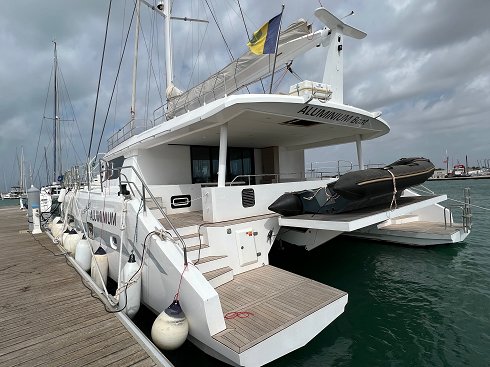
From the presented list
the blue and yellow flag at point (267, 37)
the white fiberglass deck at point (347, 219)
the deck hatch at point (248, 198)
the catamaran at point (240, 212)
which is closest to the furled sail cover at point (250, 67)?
the catamaran at point (240, 212)

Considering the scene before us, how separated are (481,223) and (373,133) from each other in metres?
8.34

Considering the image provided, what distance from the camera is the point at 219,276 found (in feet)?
17.0

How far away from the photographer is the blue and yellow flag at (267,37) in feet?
22.1

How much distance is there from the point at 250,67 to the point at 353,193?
5061 millimetres

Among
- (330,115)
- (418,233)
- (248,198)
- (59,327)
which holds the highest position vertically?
(330,115)

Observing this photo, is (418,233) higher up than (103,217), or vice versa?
(103,217)

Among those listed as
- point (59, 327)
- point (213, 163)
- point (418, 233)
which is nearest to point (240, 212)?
point (59, 327)

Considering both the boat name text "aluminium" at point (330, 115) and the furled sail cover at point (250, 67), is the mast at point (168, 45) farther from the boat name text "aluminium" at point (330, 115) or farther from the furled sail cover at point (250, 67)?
the boat name text "aluminium" at point (330, 115)

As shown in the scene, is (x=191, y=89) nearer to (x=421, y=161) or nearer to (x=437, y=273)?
(x=421, y=161)

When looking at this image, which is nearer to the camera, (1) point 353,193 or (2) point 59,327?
(2) point 59,327

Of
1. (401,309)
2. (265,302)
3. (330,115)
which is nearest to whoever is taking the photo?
(265,302)

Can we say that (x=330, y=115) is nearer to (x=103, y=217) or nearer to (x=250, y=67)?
(x=250, y=67)

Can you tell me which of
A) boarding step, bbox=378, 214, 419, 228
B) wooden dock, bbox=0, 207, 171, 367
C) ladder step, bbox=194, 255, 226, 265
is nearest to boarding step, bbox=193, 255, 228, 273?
ladder step, bbox=194, 255, 226, 265

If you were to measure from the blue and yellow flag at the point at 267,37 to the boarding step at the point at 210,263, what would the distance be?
4.80m
